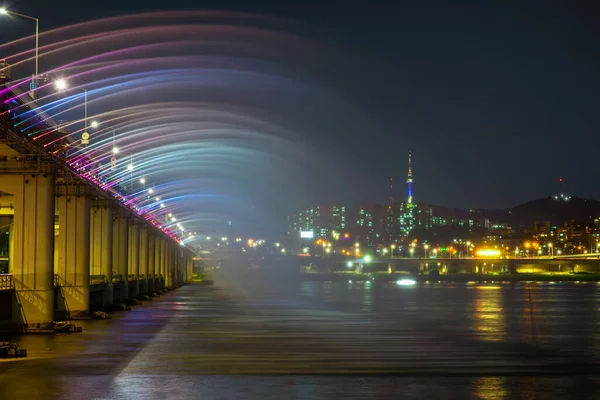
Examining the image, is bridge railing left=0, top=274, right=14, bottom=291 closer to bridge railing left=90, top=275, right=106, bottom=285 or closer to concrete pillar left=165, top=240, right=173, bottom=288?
bridge railing left=90, top=275, right=106, bottom=285

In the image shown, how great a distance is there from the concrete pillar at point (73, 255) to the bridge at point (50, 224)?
0.06m

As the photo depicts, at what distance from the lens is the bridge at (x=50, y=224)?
42250 mm

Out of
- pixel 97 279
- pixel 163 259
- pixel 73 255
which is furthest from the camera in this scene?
pixel 163 259

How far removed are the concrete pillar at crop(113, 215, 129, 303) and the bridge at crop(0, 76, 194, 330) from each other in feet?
0.26

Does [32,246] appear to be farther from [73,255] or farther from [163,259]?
[163,259]

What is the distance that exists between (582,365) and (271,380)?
10.8 m

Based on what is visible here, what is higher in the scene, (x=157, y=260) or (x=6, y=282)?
(x=157, y=260)

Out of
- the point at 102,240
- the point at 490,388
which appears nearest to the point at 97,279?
the point at 102,240

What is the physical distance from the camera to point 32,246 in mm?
43094

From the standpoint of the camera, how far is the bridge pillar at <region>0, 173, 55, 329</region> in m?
42.7

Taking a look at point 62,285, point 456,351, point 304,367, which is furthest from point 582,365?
point 62,285

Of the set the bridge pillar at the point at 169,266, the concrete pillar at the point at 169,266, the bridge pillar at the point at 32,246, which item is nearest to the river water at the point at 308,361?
the bridge pillar at the point at 32,246

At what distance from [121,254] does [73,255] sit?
2161cm

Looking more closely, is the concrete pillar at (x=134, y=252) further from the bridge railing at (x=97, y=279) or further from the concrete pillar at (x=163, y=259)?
the concrete pillar at (x=163, y=259)
